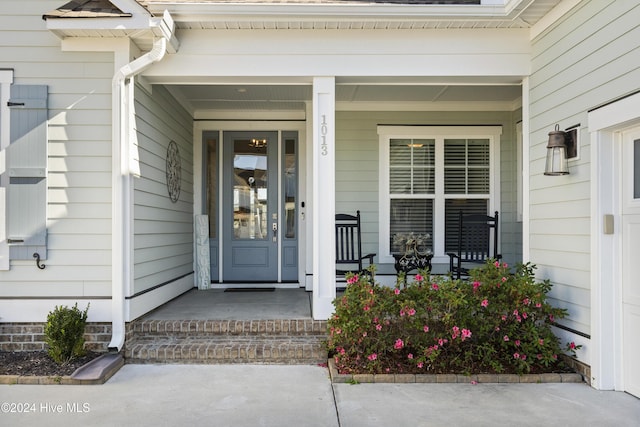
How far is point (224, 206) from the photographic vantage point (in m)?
6.18

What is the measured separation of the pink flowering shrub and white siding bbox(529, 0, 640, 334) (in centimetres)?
26

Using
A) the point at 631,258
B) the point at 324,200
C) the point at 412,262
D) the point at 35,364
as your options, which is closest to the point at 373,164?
the point at 412,262

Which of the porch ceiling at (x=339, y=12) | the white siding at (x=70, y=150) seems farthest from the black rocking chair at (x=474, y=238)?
the white siding at (x=70, y=150)

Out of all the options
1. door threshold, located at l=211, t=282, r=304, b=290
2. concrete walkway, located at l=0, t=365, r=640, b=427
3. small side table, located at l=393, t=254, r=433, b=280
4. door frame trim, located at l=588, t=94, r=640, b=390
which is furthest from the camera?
door threshold, located at l=211, t=282, r=304, b=290

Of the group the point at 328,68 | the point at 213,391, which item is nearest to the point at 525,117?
the point at 328,68

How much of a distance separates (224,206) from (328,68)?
8.96 feet

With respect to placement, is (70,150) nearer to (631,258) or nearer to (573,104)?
(573,104)

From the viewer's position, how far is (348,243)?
563 cm

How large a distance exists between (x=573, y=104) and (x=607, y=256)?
1177mm

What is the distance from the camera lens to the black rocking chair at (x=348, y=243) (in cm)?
548

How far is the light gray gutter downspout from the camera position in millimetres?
3832

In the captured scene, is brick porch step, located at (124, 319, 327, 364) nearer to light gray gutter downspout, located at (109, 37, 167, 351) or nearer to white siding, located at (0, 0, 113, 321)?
light gray gutter downspout, located at (109, 37, 167, 351)

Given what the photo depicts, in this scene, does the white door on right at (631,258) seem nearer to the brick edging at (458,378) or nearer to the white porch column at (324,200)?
the brick edging at (458,378)

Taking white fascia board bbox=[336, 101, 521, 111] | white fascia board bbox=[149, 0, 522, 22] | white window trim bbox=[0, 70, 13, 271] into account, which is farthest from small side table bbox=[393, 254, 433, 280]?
white window trim bbox=[0, 70, 13, 271]
